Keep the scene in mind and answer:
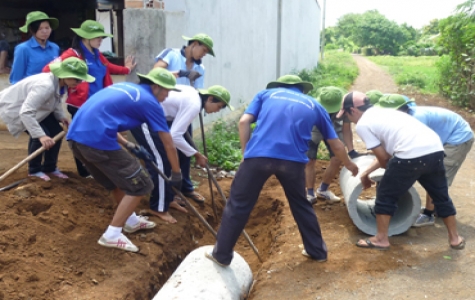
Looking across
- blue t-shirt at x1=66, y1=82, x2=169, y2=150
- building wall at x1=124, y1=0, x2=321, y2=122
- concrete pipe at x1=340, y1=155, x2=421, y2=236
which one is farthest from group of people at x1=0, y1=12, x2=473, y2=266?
building wall at x1=124, y1=0, x2=321, y2=122

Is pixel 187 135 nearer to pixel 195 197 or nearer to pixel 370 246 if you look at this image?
pixel 195 197

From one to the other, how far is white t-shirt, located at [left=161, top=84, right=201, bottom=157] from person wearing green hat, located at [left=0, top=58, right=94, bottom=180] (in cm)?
83

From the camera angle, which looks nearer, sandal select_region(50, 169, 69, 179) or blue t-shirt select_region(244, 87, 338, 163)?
blue t-shirt select_region(244, 87, 338, 163)

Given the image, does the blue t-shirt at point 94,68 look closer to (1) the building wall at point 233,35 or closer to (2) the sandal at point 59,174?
(2) the sandal at point 59,174

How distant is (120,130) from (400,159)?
2.51m

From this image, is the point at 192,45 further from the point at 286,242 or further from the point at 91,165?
the point at 286,242

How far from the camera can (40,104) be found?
4902mm

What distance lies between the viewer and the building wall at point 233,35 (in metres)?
6.62

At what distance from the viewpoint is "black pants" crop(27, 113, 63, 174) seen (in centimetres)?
521

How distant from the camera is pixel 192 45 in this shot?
5.70m

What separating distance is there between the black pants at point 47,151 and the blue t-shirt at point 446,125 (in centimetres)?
382

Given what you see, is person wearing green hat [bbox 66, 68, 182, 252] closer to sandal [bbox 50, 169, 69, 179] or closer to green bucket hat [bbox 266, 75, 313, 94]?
green bucket hat [bbox 266, 75, 313, 94]

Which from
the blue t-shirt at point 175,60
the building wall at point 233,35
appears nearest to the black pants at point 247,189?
the blue t-shirt at point 175,60

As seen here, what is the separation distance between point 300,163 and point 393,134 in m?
1.01
